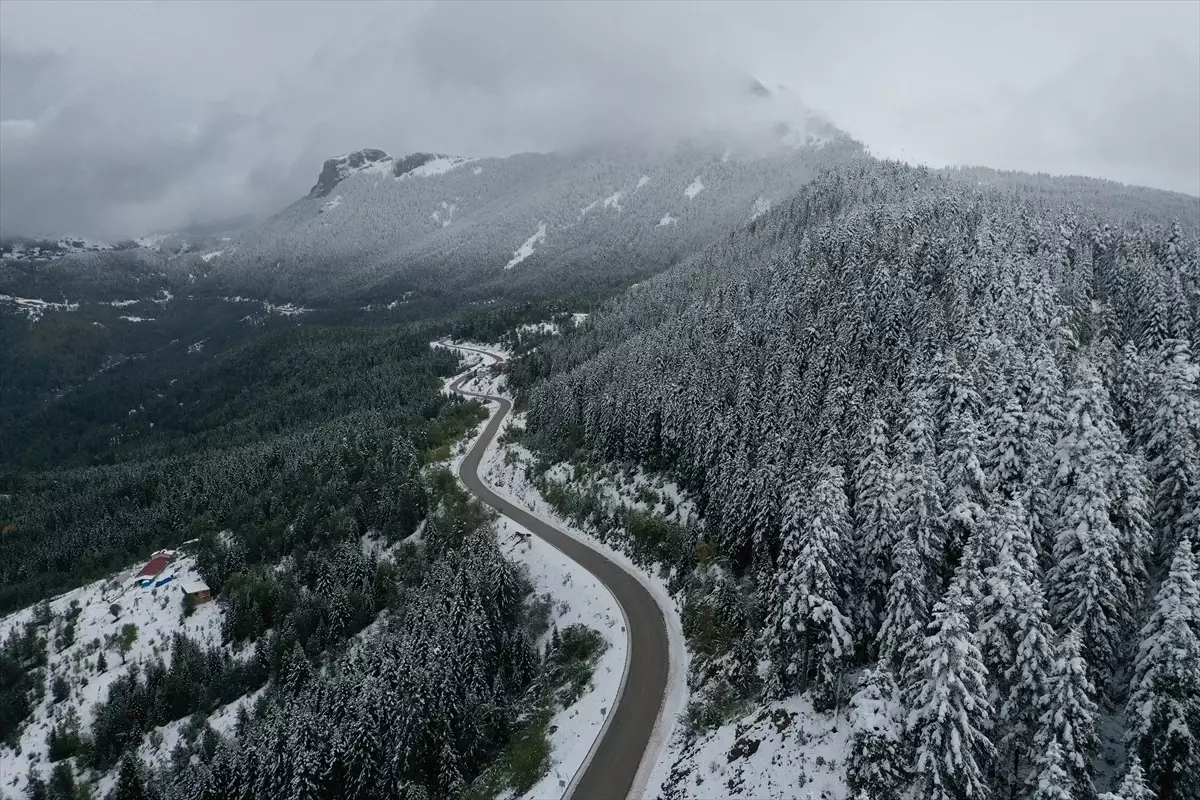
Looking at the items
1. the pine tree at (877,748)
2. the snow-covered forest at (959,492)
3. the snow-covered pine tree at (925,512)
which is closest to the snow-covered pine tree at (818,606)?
the snow-covered forest at (959,492)

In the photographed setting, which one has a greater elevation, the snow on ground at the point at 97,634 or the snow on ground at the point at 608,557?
the snow on ground at the point at 608,557

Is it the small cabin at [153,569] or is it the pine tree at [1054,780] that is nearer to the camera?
the pine tree at [1054,780]

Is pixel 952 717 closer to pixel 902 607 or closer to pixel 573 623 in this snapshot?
pixel 902 607

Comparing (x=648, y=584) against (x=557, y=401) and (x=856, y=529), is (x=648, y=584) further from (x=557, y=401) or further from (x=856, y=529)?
(x=557, y=401)

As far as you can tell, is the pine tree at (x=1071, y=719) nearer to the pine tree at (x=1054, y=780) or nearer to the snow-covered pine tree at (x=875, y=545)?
the pine tree at (x=1054, y=780)

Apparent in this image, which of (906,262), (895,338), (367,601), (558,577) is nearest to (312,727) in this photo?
(558,577)

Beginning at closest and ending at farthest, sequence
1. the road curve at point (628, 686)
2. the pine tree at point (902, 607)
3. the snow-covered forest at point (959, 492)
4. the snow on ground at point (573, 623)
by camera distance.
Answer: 1. the snow-covered forest at point (959, 492)
2. the pine tree at point (902, 607)
3. the road curve at point (628, 686)
4. the snow on ground at point (573, 623)

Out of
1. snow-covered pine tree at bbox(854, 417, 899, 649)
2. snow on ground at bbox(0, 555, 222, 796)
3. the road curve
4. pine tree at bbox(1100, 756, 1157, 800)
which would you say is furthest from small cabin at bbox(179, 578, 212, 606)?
pine tree at bbox(1100, 756, 1157, 800)
